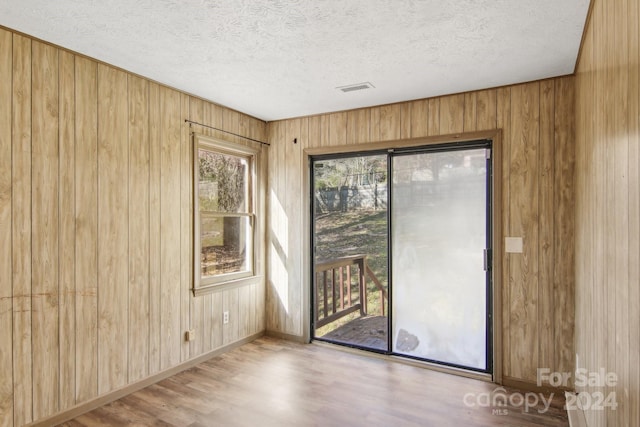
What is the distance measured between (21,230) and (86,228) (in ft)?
1.35

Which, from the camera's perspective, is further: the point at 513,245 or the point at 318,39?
the point at 513,245

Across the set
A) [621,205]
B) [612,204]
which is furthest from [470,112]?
[621,205]

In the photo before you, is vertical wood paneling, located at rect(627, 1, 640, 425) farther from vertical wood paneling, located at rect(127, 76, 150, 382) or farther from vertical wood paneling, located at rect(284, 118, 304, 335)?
vertical wood paneling, located at rect(284, 118, 304, 335)

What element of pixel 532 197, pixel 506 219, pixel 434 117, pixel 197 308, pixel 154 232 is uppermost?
pixel 434 117

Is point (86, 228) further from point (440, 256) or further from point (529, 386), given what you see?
point (529, 386)

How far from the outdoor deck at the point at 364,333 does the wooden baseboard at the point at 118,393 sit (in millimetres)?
1257

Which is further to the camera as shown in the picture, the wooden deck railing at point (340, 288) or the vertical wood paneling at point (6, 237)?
the wooden deck railing at point (340, 288)

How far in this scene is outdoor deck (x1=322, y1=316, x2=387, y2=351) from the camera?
399cm

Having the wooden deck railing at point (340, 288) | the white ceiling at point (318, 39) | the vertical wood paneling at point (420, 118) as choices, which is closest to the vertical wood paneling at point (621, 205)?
the white ceiling at point (318, 39)

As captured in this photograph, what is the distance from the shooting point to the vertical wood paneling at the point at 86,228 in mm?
2729

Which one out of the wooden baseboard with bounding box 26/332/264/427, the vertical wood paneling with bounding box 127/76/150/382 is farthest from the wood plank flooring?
the vertical wood paneling with bounding box 127/76/150/382

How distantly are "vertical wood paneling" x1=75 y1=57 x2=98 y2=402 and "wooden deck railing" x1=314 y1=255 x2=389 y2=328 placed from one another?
2.35 metres

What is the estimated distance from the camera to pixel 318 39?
8.03 ft

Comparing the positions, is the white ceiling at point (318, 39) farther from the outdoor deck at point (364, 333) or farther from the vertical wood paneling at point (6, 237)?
the outdoor deck at point (364, 333)
